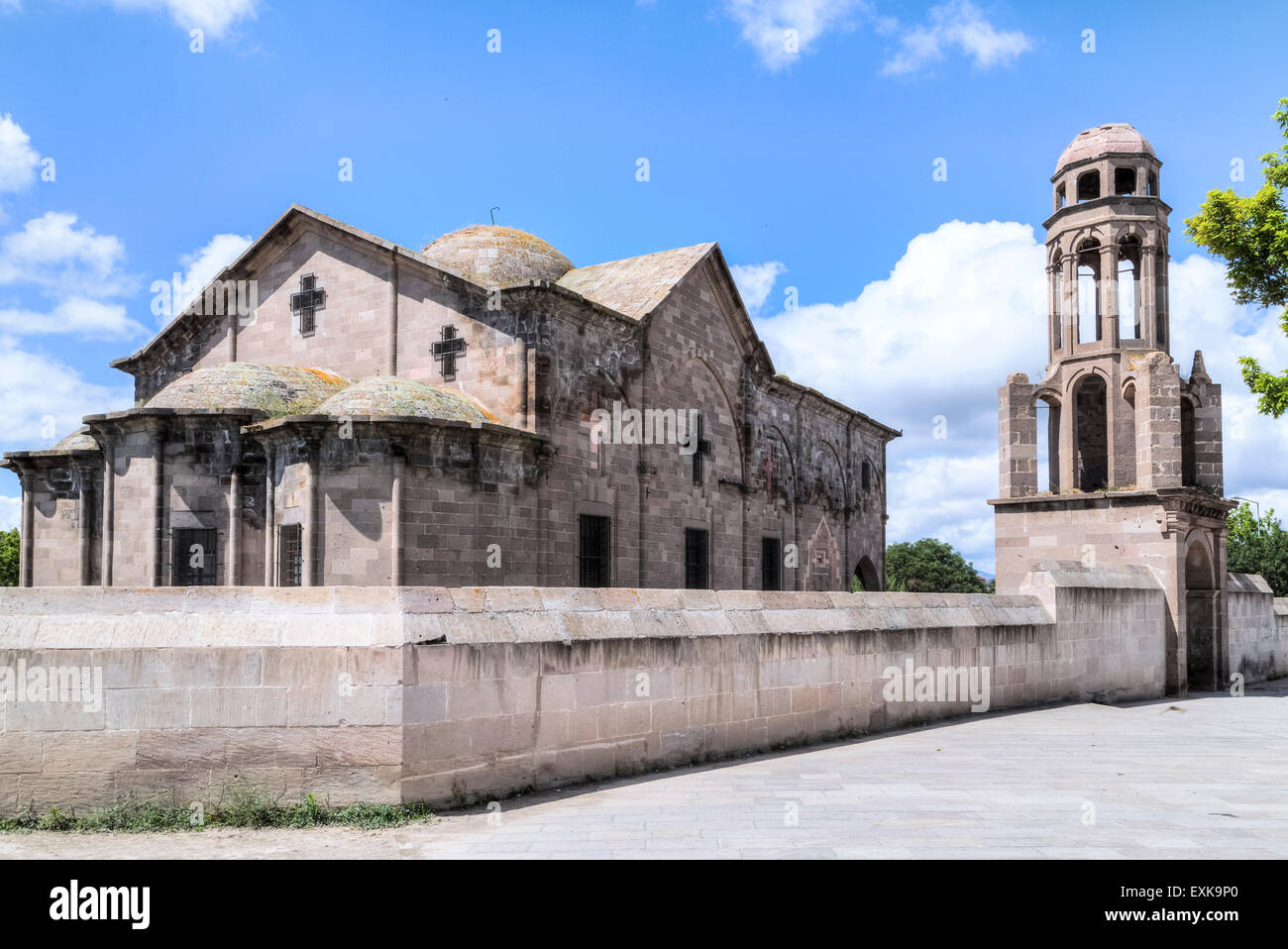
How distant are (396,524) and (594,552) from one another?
19.2 ft

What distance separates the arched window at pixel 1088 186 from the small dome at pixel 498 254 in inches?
548

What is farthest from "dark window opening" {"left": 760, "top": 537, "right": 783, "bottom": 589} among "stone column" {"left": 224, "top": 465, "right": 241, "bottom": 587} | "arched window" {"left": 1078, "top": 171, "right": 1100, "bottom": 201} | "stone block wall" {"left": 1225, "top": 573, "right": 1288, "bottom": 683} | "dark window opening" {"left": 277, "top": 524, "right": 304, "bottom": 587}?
"stone column" {"left": 224, "top": 465, "right": 241, "bottom": 587}

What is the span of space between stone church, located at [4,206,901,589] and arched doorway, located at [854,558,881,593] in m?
7.56

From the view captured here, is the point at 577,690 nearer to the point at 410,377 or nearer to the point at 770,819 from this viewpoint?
the point at 770,819

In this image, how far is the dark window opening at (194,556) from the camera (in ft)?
62.2

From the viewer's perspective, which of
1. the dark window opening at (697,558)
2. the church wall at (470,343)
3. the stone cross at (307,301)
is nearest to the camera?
the church wall at (470,343)

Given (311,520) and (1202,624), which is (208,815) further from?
(1202,624)

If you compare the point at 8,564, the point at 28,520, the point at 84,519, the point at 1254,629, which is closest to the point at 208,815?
the point at 84,519

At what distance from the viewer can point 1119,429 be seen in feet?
81.3

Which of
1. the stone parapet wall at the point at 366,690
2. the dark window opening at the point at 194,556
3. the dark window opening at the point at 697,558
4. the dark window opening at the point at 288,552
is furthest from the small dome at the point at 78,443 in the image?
the stone parapet wall at the point at 366,690

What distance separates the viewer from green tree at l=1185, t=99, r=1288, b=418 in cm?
1959

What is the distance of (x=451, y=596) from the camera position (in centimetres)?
825

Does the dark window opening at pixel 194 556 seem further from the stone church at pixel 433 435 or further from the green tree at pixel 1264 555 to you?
the green tree at pixel 1264 555

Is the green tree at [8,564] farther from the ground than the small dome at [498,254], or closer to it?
closer to it
